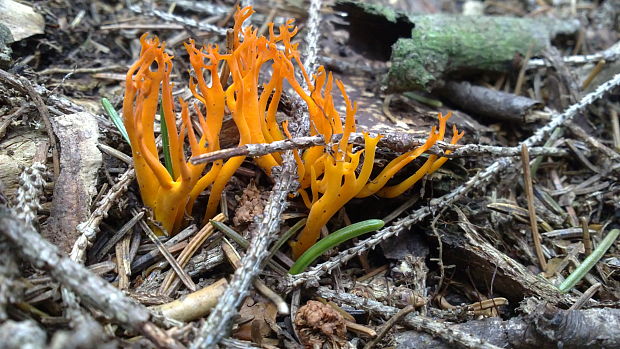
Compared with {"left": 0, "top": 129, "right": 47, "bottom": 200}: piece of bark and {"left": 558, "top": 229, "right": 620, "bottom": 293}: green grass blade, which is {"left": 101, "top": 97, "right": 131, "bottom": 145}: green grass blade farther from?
{"left": 558, "top": 229, "right": 620, "bottom": 293}: green grass blade

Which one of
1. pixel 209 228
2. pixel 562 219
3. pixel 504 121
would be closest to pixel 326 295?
pixel 209 228

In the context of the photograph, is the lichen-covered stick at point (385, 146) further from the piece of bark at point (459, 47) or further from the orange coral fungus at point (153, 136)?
the piece of bark at point (459, 47)

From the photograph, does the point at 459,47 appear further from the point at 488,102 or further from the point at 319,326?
the point at 319,326

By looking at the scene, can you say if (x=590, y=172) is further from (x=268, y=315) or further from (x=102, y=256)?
(x=102, y=256)

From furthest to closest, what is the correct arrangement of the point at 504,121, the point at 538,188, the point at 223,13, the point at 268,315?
the point at 223,13, the point at 504,121, the point at 538,188, the point at 268,315

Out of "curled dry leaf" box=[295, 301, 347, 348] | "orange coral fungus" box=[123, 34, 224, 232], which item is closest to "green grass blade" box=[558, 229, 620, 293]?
"curled dry leaf" box=[295, 301, 347, 348]

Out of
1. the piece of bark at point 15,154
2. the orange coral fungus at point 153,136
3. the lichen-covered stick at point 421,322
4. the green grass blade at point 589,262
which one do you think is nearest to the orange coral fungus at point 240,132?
the orange coral fungus at point 153,136
